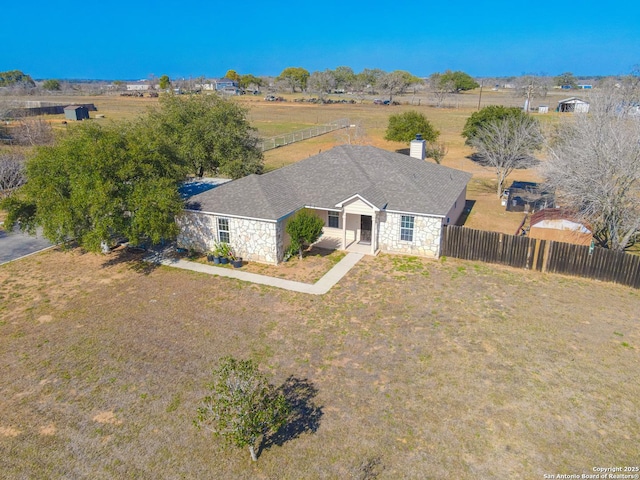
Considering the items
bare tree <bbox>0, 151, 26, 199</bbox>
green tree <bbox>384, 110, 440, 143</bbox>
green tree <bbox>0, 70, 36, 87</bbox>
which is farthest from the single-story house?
green tree <bbox>0, 70, 36, 87</bbox>

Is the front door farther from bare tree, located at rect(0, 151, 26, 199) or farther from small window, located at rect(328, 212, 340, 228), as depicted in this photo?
bare tree, located at rect(0, 151, 26, 199)

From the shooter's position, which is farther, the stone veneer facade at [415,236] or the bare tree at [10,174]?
the bare tree at [10,174]

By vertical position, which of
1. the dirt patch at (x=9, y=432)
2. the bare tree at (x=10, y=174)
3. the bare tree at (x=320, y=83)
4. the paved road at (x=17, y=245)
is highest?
the bare tree at (x=320, y=83)

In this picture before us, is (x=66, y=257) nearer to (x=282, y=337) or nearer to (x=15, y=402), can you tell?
(x=15, y=402)

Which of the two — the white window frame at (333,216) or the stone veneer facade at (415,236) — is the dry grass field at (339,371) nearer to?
the stone veneer facade at (415,236)

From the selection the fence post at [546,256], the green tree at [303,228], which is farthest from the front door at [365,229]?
the fence post at [546,256]

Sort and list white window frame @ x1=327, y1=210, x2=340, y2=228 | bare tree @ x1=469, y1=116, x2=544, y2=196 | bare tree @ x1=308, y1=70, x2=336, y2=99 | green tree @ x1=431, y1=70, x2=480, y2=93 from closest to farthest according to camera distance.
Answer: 1. white window frame @ x1=327, y1=210, x2=340, y2=228
2. bare tree @ x1=469, y1=116, x2=544, y2=196
3. bare tree @ x1=308, y1=70, x2=336, y2=99
4. green tree @ x1=431, y1=70, x2=480, y2=93

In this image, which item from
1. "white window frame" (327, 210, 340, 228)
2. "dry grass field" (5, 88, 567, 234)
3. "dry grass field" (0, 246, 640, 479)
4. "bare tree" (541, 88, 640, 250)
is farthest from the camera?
"dry grass field" (5, 88, 567, 234)
